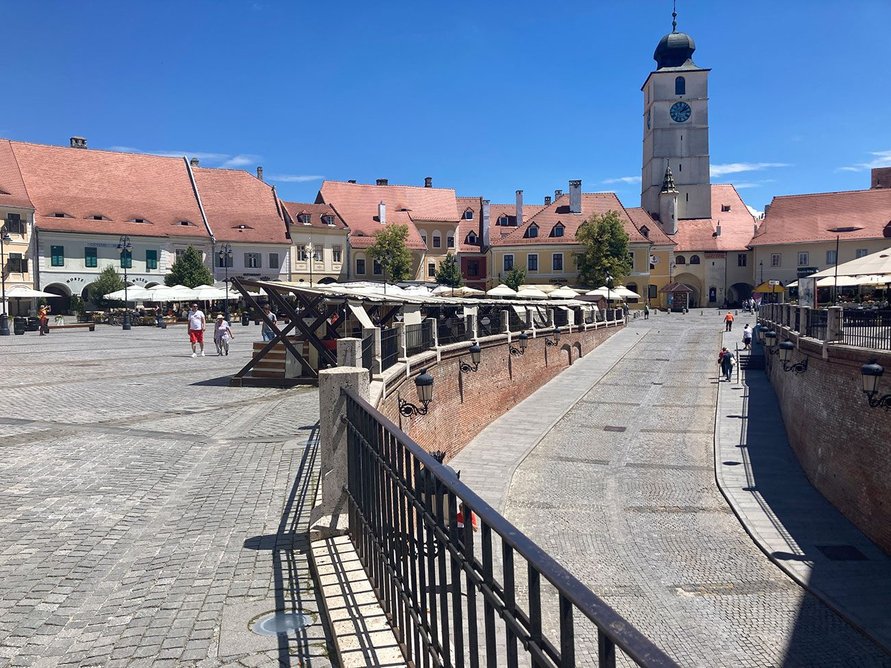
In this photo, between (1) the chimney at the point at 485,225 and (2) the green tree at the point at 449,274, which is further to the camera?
Result: (1) the chimney at the point at 485,225

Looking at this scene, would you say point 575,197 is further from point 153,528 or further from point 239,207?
point 153,528

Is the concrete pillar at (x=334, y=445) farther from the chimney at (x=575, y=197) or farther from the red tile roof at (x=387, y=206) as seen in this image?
the chimney at (x=575, y=197)

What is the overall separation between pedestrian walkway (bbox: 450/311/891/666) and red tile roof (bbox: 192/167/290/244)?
38.3m

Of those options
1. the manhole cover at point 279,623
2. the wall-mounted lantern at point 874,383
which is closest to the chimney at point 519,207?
the wall-mounted lantern at point 874,383

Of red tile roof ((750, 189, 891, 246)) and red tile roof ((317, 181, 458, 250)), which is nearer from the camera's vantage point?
red tile roof ((317, 181, 458, 250))

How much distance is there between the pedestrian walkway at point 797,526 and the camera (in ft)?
41.9

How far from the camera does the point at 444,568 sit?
3326 mm

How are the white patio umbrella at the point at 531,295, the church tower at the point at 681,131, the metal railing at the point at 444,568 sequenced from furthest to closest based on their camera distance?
the church tower at the point at 681,131 → the white patio umbrella at the point at 531,295 → the metal railing at the point at 444,568

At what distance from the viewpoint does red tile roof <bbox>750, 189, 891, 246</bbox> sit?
75.8 metres

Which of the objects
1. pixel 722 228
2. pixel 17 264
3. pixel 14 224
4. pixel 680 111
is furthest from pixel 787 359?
pixel 680 111

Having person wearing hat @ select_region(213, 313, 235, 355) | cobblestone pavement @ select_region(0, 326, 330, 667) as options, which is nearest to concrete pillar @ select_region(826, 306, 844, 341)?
cobblestone pavement @ select_region(0, 326, 330, 667)

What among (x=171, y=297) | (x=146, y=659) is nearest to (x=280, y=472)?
(x=146, y=659)

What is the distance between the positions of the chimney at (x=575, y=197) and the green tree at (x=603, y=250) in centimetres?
585

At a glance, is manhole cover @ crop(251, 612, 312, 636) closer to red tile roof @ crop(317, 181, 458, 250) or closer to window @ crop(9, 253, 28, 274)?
window @ crop(9, 253, 28, 274)
